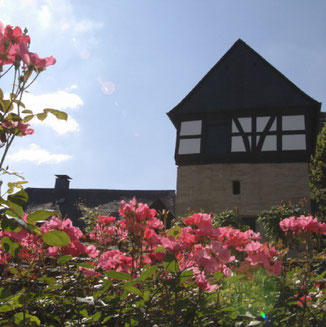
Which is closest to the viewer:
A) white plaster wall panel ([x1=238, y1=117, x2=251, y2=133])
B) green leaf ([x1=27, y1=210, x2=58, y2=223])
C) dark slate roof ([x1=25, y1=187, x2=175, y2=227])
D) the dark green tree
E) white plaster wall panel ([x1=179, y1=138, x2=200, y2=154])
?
green leaf ([x1=27, y1=210, x2=58, y2=223])

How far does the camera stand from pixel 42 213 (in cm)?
108

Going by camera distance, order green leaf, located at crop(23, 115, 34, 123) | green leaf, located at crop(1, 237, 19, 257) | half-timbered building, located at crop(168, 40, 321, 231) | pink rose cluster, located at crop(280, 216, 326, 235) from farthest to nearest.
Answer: half-timbered building, located at crop(168, 40, 321, 231) < pink rose cluster, located at crop(280, 216, 326, 235) < green leaf, located at crop(23, 115, 34, 123) < green leaf, located at crop(1, 237, 19, 257)

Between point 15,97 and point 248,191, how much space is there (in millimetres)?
12906

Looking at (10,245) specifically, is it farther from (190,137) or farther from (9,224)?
(190,137)

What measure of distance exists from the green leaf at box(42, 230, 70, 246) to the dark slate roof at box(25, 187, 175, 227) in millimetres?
19480

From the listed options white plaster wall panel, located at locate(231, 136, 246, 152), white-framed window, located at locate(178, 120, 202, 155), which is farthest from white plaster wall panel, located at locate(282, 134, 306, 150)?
white-framed window, located at locate(178, 120, 202, 155)

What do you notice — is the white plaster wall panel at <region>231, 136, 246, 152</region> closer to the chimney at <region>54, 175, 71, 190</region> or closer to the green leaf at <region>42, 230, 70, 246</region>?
the chimney at <region>54, 175, 71, 190</region>

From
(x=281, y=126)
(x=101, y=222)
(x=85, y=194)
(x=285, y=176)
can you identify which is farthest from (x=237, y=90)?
(x=101, y=222)

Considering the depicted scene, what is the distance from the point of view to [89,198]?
71.2 ft

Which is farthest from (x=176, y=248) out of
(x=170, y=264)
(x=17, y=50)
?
(x=17, y=50)

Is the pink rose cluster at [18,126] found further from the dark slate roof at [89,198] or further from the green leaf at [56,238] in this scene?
the dark slate roof at [89,198]

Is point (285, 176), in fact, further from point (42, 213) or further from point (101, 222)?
point (42, 213)

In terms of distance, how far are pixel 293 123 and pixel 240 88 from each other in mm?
2593

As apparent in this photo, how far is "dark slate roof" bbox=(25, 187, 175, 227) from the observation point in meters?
21.0
